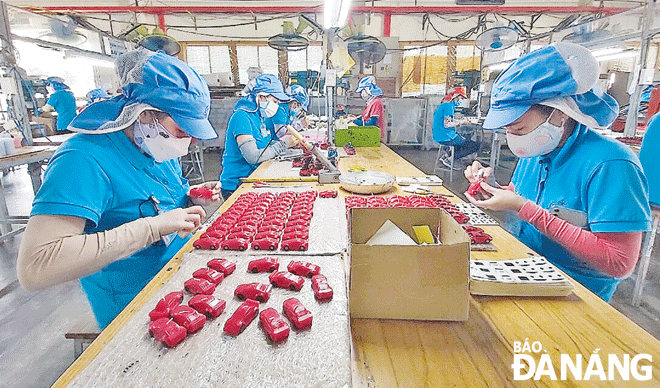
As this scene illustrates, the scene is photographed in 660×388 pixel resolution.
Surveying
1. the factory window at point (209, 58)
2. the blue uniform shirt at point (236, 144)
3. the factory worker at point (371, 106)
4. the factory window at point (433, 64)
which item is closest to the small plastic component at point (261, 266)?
the blue uniform shirt at point (236, 144)

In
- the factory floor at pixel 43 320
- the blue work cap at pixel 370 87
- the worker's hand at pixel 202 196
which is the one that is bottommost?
the factory floor at pixel 43 320

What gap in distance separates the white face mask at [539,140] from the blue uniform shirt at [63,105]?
26.2ft

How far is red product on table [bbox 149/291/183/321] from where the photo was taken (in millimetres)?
904

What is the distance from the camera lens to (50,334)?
7.88 ft

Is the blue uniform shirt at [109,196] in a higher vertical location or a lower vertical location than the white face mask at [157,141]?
lower

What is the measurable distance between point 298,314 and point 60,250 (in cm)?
72

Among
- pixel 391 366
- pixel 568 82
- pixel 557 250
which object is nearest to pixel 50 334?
pixel 391 366

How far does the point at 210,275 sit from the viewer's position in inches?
43.0

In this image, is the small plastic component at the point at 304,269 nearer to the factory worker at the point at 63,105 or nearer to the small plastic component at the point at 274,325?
the small plastic component at the point at 274,325

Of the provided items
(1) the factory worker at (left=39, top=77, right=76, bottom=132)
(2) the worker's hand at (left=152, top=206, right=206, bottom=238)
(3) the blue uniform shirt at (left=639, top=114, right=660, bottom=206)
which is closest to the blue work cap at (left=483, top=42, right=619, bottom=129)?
(2) the worker's hand at (left=152, top=206, right=206, bottom=238)

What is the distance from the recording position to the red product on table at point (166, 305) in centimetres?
90

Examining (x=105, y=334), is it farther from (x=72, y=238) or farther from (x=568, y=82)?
(x=568, y=82)

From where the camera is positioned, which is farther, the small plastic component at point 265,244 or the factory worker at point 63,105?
the factory worker at point 63,105

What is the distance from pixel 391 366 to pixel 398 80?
10.4 m
